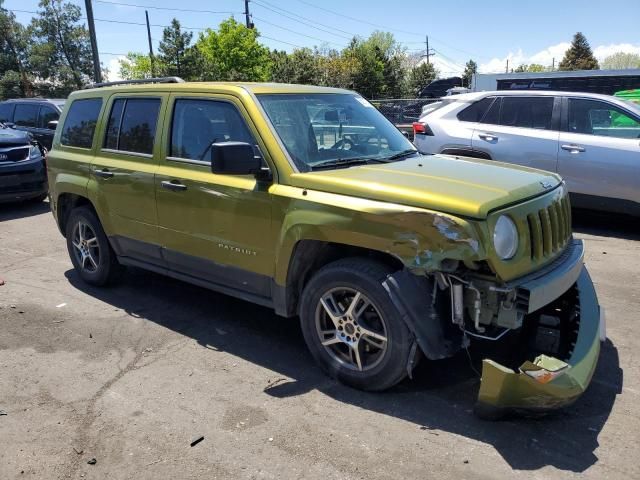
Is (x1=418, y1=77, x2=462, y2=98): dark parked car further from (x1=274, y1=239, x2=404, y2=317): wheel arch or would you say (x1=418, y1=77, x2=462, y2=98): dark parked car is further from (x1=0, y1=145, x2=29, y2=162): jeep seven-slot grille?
(x1=274, y1=239, x2=404, y2=317): wheel arch

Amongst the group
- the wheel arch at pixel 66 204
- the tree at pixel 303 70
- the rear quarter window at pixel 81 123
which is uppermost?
the tree at pixel 303 70

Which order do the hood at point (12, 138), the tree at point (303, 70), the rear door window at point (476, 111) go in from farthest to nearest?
the tree at point (303, 70)
the hood at point (12, 138)
the rear door window at point (476, 111)

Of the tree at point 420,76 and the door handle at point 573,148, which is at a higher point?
the tree at point 420,76

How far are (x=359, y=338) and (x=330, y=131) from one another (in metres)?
1.63

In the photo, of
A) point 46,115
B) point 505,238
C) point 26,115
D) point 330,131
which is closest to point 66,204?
point 330,131

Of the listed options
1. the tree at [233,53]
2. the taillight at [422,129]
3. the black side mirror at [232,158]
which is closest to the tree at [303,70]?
the tree at [233,53]

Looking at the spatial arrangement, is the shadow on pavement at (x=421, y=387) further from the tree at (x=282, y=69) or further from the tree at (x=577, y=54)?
the tree at (x=577, y=54)

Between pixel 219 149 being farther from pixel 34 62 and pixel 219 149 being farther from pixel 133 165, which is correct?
pixel 34 62

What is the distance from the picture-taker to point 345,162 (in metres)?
3.96

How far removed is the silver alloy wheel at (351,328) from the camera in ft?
11.2

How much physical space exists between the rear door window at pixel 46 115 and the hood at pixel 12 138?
5.78 feet

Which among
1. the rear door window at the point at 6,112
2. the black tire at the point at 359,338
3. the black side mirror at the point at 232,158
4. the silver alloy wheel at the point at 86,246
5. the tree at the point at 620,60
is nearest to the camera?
the black tire at the point at 359,338

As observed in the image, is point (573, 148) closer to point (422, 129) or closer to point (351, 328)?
point (422, 129)

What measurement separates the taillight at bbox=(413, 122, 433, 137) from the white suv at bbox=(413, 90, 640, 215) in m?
0.09
